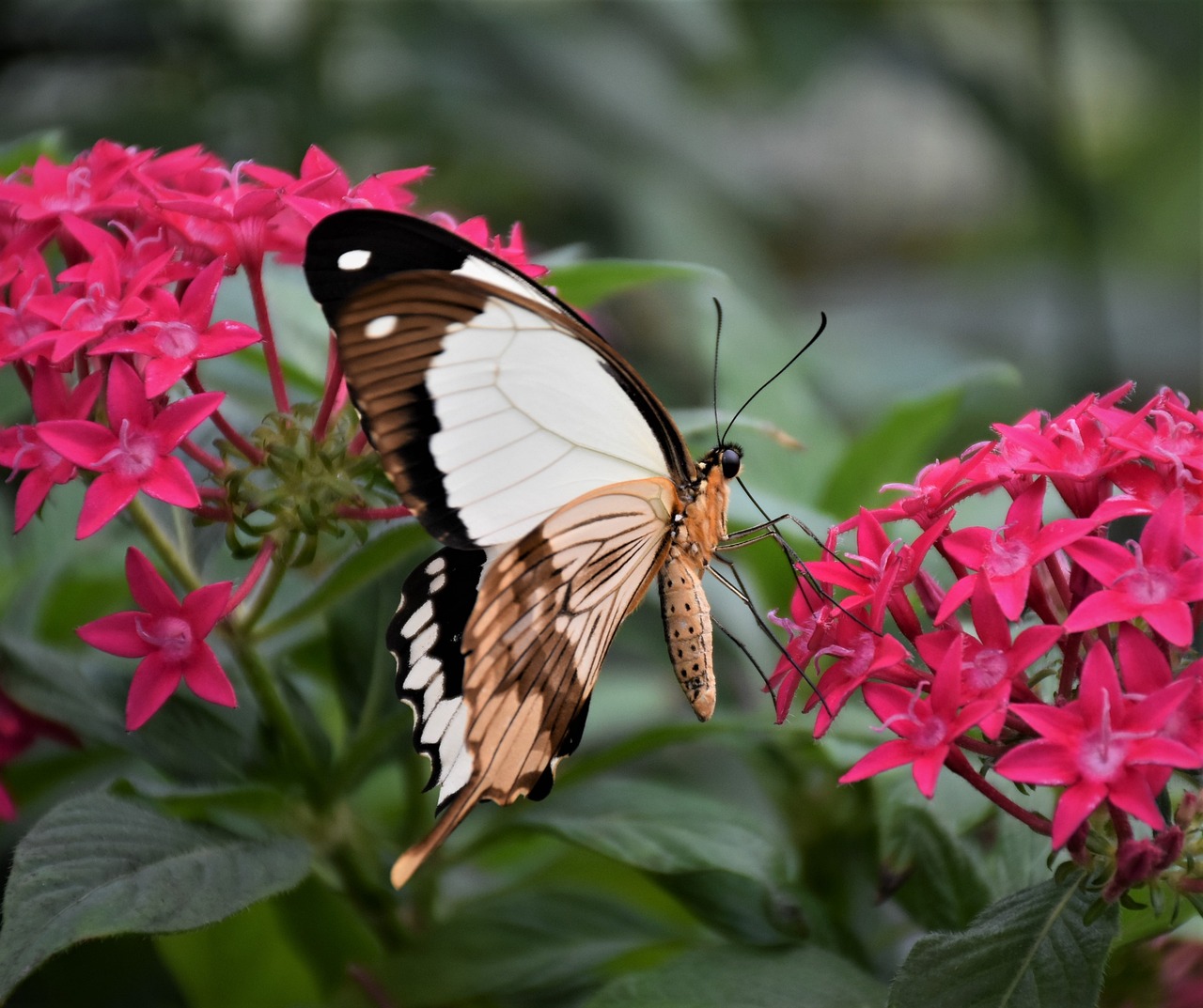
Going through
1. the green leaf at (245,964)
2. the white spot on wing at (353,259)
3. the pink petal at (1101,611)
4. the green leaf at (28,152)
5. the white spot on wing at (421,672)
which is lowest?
the green leaf at (245,964)

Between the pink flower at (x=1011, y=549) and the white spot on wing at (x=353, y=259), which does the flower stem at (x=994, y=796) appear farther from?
the white spot on wing at (x=353, y=259)

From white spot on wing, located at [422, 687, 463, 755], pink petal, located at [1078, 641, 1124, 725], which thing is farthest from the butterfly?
pink petal, located at [1078, 641, 1124, 725]

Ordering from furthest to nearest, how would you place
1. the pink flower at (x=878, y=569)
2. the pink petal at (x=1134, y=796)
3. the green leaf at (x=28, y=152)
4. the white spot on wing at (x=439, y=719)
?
the green leaf at (x=28, y=152), the white spot on wing at (x=439, y=719), the pink flower at (x=878, y=569), the pink petal at (x=1134, y=796)

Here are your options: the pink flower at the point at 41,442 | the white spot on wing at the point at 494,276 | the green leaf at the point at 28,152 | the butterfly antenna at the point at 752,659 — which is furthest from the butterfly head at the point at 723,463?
the green leaf at the point at 28,152

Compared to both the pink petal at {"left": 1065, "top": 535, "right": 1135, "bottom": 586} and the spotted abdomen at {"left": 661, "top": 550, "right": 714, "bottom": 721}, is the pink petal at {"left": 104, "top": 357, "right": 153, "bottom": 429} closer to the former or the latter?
the spotted abdomen at {"left": 661, "top": 550, "right": 714, "bottom": 721}

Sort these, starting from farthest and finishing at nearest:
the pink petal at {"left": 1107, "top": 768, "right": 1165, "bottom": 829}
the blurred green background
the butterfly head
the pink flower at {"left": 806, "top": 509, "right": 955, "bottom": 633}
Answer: the blurred green background, the butterfly head, the pink flower at {"left": 806, "top": 509, "right": 955, "bottom": 633}, the pink petal at {"left": 1107, "top": 768, "right": 1165, "bottom": 829}

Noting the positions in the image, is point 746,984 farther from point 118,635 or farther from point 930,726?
point 118,635
